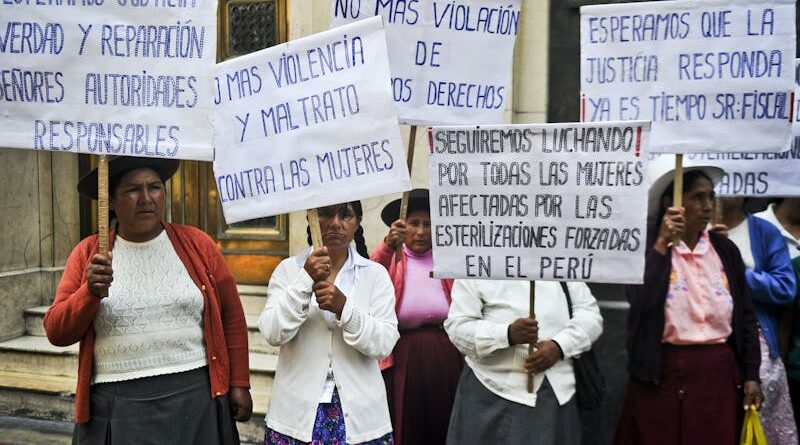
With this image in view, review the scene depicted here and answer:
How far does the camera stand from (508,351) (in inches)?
158

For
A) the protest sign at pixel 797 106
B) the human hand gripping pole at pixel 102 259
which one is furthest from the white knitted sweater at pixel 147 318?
the protest sign at pixel 797 106

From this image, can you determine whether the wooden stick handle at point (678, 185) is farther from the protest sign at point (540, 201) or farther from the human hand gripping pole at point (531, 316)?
the human hand gripping pole at point (531, 316)

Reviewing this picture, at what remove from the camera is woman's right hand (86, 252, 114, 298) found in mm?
3168

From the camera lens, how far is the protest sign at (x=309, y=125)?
11.2 feet

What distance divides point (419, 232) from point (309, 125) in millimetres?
1373

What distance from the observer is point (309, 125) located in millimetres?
3430

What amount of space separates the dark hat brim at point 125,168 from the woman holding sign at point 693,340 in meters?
2.36

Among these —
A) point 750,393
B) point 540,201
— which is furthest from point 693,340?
point 540,201

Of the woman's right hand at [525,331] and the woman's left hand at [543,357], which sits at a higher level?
the woman's right hand at [525,331]

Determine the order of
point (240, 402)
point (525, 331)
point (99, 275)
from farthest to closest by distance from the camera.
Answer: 1. point (525, 331)
2. point (240, 402)
3. point (99, 275)

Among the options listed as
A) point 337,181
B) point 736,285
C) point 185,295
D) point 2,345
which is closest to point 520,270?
point 337,181

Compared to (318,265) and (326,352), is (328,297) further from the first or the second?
(326,352)

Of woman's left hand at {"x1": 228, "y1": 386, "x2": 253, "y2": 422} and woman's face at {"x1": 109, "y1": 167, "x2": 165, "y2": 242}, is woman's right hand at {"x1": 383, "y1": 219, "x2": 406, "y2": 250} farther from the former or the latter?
woman's face at {"x1": 109, "y1": 167, "x2": 165, "y2": 242}

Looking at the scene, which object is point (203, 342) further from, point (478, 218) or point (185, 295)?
point (478, 218)
